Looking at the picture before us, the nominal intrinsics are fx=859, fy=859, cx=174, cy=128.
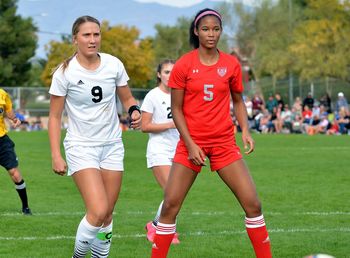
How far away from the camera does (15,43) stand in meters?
73.1

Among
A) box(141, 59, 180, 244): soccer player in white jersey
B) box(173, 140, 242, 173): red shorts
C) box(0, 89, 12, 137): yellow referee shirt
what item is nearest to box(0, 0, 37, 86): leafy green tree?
box(0, 89, 12, 137): yellow referee shirt

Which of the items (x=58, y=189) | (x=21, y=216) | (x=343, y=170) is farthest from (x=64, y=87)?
(x=343, y=170)

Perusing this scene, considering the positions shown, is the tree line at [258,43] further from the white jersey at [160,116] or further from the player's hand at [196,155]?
the player's hand at [196,155]

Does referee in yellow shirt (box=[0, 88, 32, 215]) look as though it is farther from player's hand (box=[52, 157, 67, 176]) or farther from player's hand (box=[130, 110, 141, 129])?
player's hand (box=[52, 157, 67, 176])

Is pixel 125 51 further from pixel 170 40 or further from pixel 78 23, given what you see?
pixel 78 23

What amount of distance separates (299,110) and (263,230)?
36161 millimetres

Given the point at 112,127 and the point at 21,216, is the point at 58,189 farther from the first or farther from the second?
the point at 112,127

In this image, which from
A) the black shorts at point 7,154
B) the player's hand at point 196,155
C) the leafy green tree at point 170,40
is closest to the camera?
the player's hand at point 196,155

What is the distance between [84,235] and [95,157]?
70 centimetres

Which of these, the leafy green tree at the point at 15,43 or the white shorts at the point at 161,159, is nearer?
the white shorts at the point at 161,159

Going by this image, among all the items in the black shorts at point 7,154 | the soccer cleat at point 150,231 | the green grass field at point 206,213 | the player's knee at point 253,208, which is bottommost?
the green grass field at point 206,213

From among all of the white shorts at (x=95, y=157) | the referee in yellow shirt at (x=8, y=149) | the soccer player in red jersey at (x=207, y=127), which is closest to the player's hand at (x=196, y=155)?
the soccer player in red jersey at (x=207, y=127)

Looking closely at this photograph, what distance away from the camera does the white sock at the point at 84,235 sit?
299 inches

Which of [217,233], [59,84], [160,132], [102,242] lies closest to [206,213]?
[217,233]
